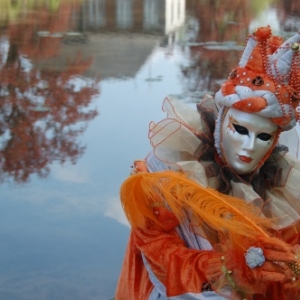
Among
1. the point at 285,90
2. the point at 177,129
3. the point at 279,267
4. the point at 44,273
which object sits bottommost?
the point at 44,273

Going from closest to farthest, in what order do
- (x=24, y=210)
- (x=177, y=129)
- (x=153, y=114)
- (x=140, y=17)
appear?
(x=177, y=129) → (x=24, y=210) → (x=153, y=114) → (x=140, y=17)

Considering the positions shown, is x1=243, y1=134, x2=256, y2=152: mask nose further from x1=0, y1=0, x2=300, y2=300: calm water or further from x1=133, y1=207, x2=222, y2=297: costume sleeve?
x1=0, y1=0, x2=300, y2=300: calm water

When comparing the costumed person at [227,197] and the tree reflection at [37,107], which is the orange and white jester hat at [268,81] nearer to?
the costumed person at [227,197]

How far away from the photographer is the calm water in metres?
4.72

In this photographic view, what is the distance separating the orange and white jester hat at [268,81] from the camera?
2.34 meters

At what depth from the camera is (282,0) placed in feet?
58.2

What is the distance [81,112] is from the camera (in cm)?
744

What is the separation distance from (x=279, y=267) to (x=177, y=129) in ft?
2.08

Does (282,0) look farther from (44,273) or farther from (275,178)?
(275,178)

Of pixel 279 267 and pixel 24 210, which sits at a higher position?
pixel 279 267

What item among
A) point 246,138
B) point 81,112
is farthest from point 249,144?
point 81,112

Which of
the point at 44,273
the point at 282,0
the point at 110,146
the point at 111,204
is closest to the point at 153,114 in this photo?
the point at 110,146

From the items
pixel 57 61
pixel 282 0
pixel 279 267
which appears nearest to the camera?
pixel 279 267

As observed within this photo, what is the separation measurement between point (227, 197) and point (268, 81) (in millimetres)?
382
